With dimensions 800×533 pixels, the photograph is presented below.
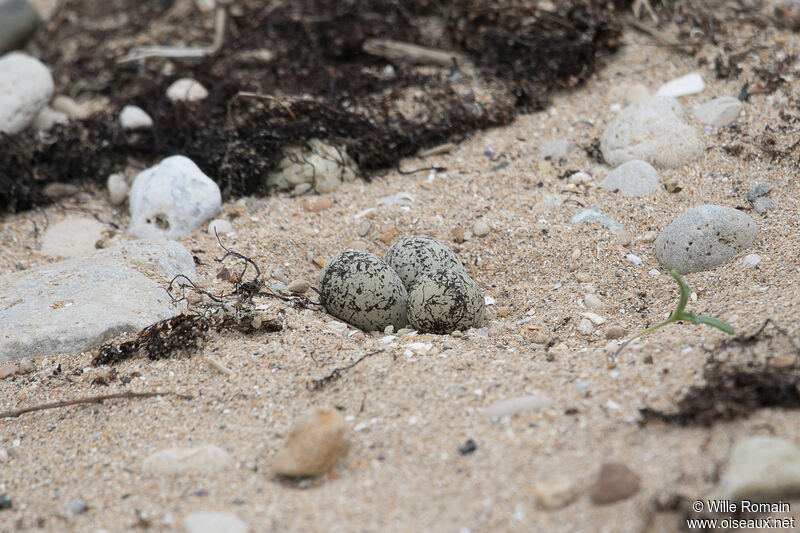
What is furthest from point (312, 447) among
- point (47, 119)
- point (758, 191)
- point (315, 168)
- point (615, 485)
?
point (47, 119)

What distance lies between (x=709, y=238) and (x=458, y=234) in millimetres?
1431

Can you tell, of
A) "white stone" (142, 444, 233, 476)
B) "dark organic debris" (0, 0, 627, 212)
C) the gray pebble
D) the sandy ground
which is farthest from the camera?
"dark organic debris" (0, 0, 627, 212)

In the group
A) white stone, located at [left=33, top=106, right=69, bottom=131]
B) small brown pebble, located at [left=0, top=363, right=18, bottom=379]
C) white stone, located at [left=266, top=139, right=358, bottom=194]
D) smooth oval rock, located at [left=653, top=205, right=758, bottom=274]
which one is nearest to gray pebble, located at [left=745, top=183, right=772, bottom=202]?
smooth oval rock, located at [left=653, top=205, right=758, bottom=274]

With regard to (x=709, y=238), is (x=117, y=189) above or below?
below

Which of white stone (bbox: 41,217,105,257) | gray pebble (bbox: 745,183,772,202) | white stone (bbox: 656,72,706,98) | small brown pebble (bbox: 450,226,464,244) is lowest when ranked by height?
white stone (bbox: 41,217,105,257)

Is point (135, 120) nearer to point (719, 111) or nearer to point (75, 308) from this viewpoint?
point (75, 308)

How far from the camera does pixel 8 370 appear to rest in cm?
343

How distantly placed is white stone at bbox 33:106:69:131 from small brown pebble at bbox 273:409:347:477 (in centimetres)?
427

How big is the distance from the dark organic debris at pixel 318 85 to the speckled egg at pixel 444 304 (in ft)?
5.65

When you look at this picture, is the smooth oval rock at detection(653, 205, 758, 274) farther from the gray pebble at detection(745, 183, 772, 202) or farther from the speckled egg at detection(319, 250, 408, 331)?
the speckled egg at detection(319, 250, 408, 331)

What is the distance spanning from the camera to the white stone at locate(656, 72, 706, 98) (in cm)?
513

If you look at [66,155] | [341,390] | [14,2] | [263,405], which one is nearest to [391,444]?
[341,390]

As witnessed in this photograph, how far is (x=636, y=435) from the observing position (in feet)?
7.98

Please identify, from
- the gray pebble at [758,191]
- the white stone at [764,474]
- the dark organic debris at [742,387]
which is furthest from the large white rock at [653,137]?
the white stone at [764,474]
